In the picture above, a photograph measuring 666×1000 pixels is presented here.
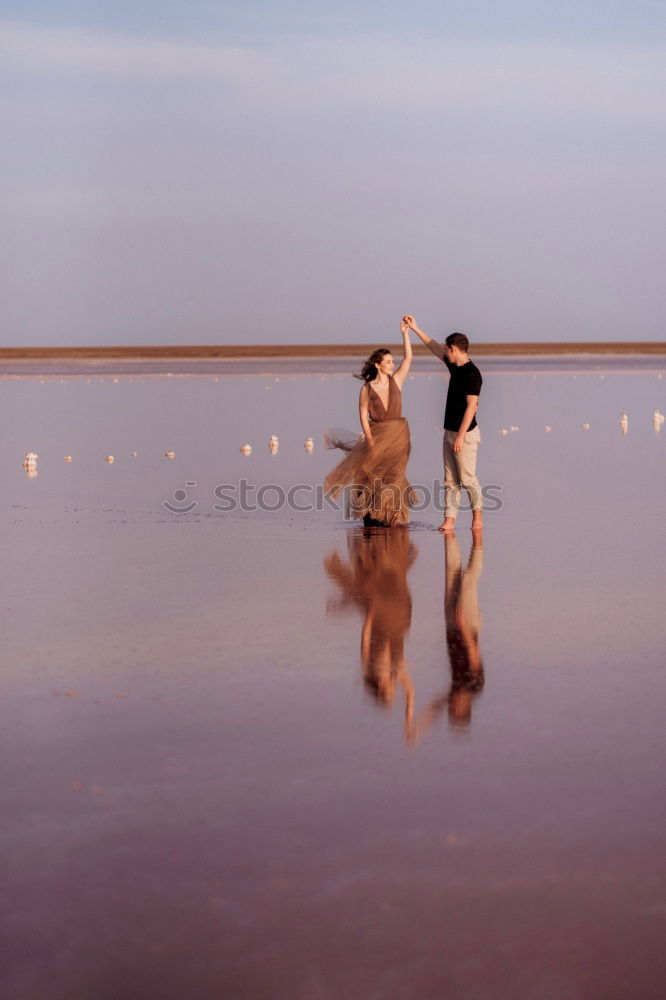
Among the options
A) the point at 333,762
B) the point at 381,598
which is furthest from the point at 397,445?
the point at 333,762

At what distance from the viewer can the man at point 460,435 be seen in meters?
13.3

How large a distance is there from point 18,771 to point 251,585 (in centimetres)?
465

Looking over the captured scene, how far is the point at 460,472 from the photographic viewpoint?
44.1 ft

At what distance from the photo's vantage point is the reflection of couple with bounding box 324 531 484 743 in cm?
683

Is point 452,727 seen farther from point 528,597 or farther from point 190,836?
point 528,597

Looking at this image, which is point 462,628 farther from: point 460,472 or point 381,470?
point 381,470

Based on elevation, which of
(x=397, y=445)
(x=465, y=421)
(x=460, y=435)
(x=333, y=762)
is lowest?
(x=333, y=762)

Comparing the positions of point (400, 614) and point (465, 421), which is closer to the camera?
point (400, 614)

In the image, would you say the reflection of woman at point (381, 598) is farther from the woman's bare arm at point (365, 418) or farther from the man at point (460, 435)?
the woman's bare arm at point (365, 418)

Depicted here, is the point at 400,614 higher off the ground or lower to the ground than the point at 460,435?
lower

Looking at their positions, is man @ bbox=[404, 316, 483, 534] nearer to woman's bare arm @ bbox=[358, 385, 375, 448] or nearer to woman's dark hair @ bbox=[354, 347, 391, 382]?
woman's dark hair @ bbox=[354, 347, 391, 382]

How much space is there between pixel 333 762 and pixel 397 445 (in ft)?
27.3

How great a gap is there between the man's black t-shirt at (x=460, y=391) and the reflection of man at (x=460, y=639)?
148cm

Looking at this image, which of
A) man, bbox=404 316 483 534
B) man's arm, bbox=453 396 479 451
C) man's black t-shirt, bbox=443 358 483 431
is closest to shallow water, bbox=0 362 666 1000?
man, bbox=404 316 483 534
